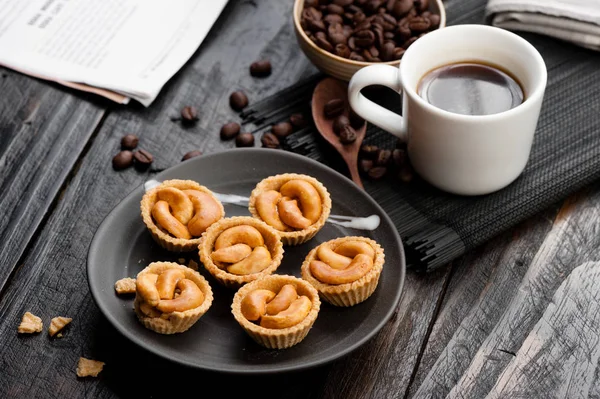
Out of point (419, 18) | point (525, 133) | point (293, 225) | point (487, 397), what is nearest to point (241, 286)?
point (293, 225)

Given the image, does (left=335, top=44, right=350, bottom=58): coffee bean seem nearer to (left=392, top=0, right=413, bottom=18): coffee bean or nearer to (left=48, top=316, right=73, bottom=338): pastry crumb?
(left=392, top=0, right=413, bottom=18): coffee bean

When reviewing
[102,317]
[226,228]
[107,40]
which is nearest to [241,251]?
[226,228]

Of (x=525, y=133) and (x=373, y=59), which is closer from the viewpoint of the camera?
(x=525, y=133)

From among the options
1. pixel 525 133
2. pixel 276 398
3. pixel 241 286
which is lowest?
pixel 276 398

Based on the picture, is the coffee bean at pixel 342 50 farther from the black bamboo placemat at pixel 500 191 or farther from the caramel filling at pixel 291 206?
the caramel filling at pixel 291 206

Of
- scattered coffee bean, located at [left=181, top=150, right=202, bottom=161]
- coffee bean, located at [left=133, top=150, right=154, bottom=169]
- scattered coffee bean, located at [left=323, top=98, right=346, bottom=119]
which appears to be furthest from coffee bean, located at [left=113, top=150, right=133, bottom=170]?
scattered coffee bean, located at [left=323, top=98, right=346, bottom=119]

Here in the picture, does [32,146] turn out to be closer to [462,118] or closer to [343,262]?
[343,262]

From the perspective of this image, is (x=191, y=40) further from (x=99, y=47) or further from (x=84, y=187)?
(x=84, y=187)
